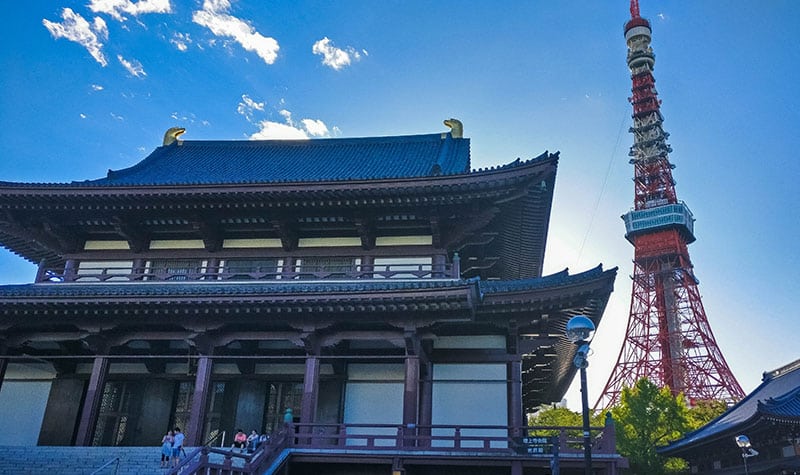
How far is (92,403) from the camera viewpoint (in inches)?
709

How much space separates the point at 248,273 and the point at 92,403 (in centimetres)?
595

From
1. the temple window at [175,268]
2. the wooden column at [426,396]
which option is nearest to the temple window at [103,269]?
the temple window at [175,268]

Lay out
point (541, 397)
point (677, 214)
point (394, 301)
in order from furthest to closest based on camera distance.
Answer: point (677, 214) < point (541, 397) < point (394, 301)

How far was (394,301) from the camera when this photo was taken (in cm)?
1666

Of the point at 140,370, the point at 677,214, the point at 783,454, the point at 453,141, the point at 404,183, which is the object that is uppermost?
the point at 677,214

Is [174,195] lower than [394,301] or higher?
higher

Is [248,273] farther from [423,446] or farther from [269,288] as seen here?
[423,446]

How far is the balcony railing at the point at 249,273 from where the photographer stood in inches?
786

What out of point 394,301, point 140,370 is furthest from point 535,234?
point 140,370

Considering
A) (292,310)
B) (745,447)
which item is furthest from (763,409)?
(292,310)

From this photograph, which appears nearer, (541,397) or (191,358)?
(191,358)

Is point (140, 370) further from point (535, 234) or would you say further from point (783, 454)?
point (783, 454)

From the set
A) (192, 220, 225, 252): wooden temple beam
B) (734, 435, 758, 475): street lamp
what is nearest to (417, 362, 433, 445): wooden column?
(192, 220, 225, 252): wooden temple beam

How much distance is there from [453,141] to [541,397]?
550 inches
